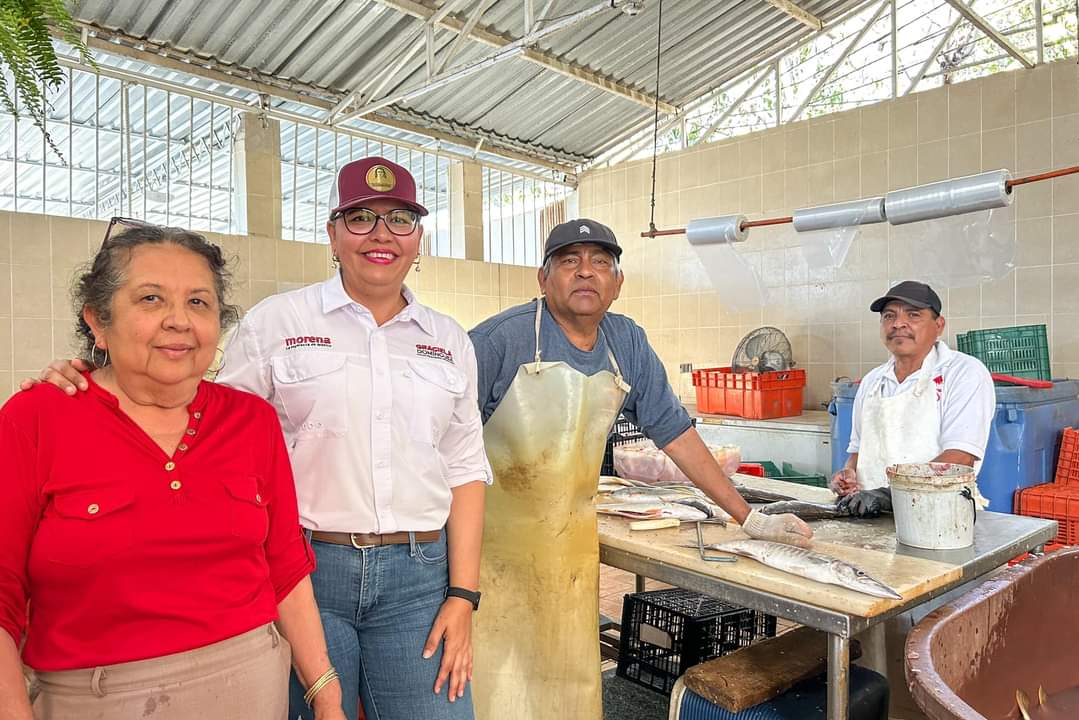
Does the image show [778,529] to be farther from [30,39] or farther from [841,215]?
[841,215]

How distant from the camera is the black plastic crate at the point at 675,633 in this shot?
9.82 ft

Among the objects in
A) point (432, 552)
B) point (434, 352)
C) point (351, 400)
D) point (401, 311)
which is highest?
point (401, 311)

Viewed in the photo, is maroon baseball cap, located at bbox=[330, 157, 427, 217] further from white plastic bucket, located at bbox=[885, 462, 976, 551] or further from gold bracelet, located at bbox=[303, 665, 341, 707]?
white plastic bucket, located at bbox=[885, 462, 976, 551]

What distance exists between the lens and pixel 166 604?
1306mm

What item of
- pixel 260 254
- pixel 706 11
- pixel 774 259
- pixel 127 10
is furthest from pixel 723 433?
pixel 127 10

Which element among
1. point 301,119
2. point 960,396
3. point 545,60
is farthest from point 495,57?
point 960,396

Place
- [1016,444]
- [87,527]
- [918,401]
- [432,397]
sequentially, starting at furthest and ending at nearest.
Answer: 1. [1016,444]
2. [918,401]
3. [432,397]
4. [87,527]

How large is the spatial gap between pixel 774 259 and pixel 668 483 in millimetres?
5300

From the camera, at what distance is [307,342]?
1.72 meters

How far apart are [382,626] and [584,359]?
107 centimetres

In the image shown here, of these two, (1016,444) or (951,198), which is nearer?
(951,198)

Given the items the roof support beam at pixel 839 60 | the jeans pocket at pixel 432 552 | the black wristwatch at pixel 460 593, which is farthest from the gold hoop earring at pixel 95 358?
the roof support beam at pixel 839 60

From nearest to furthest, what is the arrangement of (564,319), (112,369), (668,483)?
1. (112,369)
2. (564,319)
3. (668,483)

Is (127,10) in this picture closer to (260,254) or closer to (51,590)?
(260,254)
